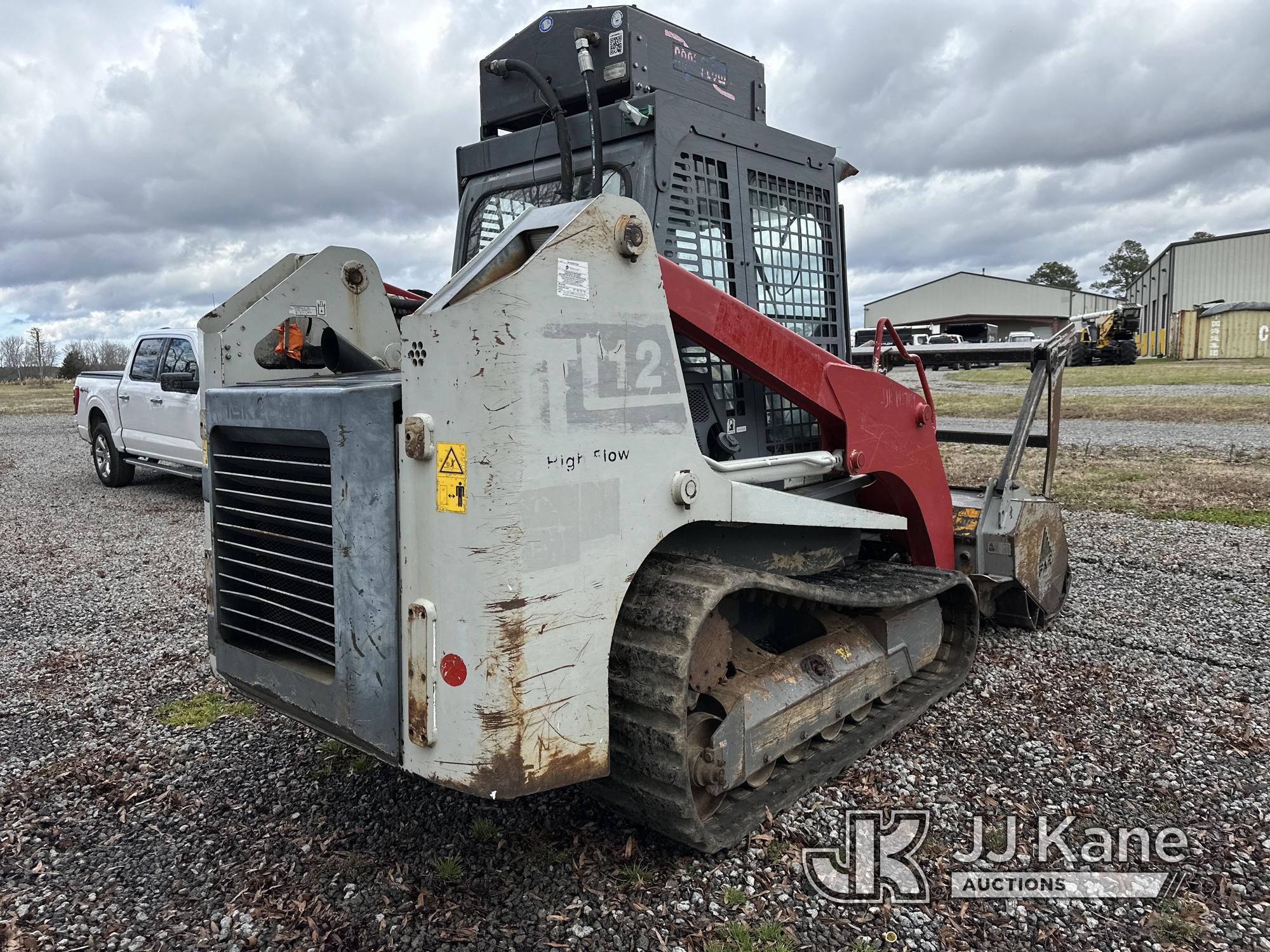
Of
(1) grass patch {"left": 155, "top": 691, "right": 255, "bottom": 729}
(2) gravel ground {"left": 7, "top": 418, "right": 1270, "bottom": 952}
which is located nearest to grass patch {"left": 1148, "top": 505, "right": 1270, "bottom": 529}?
(2) gravel ground {"left": 7, "top": 418, "right": 1270, "bottom": 952}

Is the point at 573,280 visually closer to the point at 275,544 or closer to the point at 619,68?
the point at 275,544

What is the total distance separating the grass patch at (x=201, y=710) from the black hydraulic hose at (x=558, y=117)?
119 inches

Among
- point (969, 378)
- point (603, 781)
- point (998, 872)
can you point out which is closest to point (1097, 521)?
point (998, 872)

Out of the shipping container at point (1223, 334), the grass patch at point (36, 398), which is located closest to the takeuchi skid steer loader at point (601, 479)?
the grass patch at point (36, 398)

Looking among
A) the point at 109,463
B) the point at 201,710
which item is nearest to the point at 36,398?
the point at 109,463

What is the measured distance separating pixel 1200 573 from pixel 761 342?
17.8 ft

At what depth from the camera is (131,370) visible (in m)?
11.8

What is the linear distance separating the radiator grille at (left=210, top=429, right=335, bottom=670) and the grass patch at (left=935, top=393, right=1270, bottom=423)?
15094 millimetres

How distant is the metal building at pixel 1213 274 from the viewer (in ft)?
164

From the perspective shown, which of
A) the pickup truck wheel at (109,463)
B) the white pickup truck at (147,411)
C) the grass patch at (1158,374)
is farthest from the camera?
the grass patch at (1158,374)

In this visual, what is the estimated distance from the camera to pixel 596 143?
3.72 meters

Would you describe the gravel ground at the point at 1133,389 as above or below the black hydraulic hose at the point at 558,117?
below

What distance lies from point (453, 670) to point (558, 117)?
2314mm

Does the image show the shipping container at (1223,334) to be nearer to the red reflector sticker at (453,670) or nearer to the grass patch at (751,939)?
the grass patch at (751,939)
